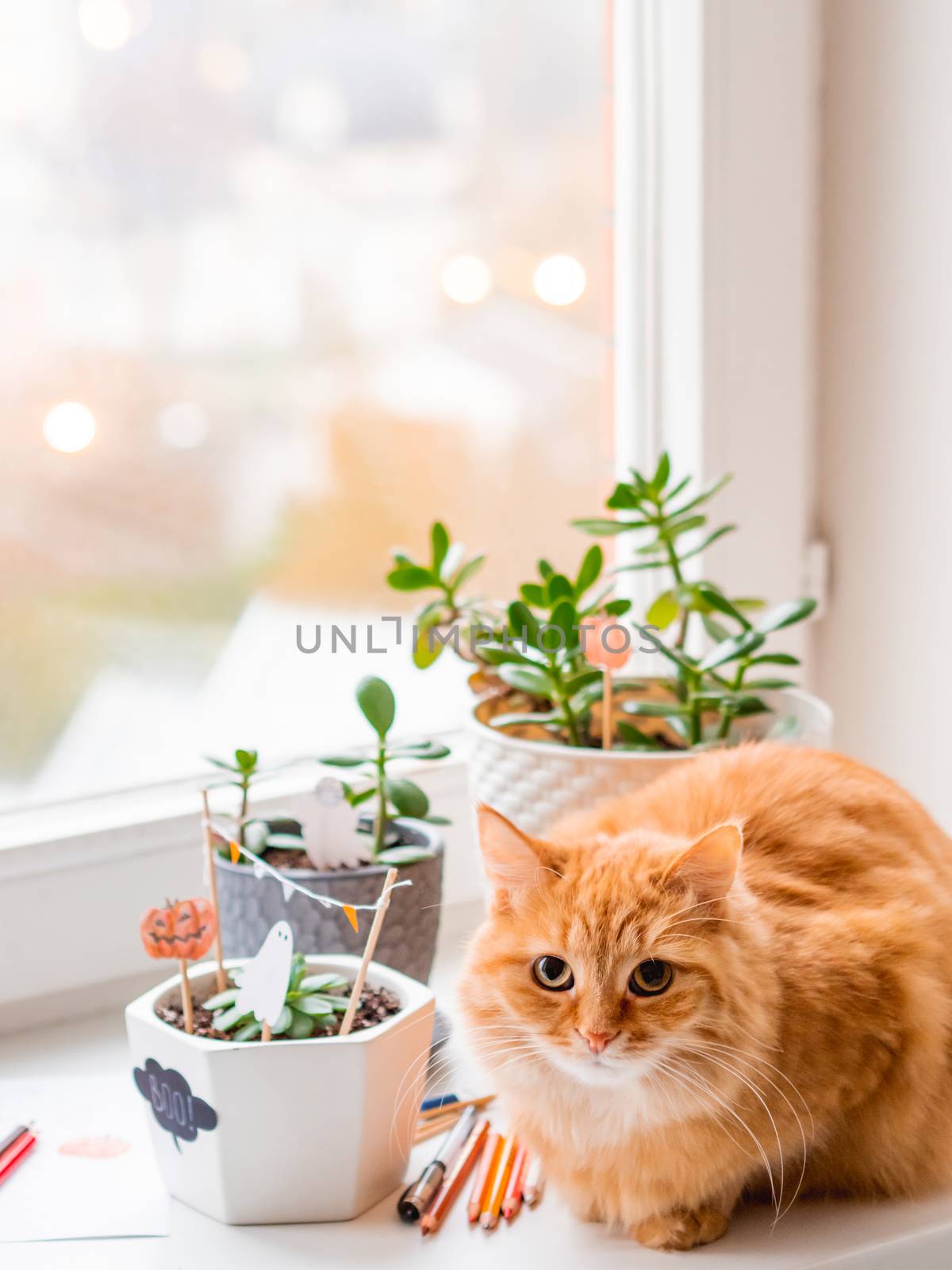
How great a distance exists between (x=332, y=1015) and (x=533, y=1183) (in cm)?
17

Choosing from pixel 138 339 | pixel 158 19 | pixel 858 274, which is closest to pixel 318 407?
pixel 138 339

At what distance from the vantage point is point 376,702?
1001 mm

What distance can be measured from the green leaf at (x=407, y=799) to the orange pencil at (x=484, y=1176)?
0.26 meters

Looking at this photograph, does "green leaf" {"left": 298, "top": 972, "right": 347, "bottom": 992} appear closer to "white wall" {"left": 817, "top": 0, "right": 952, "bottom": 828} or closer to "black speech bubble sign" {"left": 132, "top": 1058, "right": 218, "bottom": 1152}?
"black speech bubble sign" {"left": 132, "top": 1058, "right": 218, "bottom": 1152}

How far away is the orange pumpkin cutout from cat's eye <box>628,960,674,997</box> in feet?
0.93

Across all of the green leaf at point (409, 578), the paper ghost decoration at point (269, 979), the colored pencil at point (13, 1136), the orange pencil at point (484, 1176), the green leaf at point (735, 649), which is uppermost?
the green leaf at point (409, 578)

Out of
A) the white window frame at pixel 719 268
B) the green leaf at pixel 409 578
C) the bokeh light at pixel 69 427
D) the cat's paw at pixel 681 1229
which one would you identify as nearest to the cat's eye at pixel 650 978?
the cat's paw at pixel 681 1229

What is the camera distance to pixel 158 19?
3.77 feet

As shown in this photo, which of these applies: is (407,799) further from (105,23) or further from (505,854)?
(105,23)

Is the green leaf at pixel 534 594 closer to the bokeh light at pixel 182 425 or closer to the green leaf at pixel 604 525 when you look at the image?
the green leaf at pixel 604 525

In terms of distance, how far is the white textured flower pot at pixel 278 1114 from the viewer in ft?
2.48

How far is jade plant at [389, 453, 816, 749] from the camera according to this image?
3.53 ft

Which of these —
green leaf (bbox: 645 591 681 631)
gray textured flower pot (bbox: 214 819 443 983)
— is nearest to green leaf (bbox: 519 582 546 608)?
green leaf (bbox: 645 591 681 631)

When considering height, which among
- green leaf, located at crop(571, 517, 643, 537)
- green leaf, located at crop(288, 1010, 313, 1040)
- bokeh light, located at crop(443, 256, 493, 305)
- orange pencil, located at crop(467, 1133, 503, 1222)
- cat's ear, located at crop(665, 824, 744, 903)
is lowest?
orange pencil, located at crop(467, 1133, 503, 1222)
